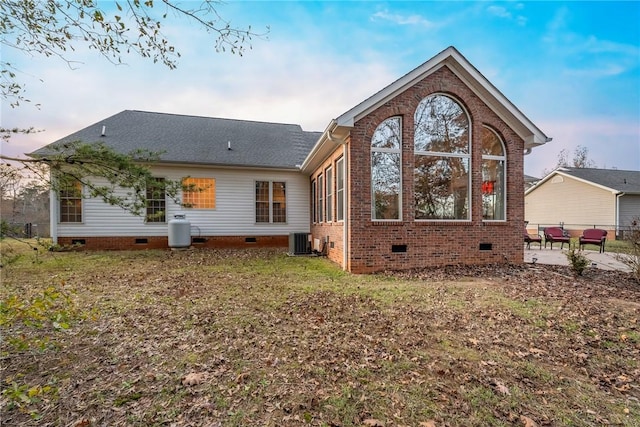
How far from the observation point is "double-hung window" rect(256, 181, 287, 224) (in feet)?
44.7

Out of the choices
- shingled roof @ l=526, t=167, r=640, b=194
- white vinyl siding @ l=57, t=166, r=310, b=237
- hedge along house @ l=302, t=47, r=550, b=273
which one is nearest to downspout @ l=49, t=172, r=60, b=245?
white vinyl siding @ l=57, t=166, r=310, b=237

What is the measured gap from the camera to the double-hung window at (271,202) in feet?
44.7

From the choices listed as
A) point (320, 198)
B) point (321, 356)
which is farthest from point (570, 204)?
point (321, 356)

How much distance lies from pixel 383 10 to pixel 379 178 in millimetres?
4622

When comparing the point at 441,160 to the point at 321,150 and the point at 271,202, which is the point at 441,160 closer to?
the point at 321,150

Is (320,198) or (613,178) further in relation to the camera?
(613,178)

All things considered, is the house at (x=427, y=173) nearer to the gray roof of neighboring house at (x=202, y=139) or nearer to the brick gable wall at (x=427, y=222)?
the brick gable wall at (x=427, y=222)

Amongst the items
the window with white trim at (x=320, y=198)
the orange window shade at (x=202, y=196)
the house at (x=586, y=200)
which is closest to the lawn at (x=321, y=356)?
the window with white trim at (x=320, y=198)

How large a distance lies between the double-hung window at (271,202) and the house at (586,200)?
20078 mm

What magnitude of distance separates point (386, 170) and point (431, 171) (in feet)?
4.70

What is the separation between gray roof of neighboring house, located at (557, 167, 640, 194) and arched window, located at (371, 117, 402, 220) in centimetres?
1999

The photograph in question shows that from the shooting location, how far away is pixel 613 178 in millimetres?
21281

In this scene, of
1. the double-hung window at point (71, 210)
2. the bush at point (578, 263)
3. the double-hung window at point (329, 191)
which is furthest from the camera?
the double-hung window at point (71, 210)

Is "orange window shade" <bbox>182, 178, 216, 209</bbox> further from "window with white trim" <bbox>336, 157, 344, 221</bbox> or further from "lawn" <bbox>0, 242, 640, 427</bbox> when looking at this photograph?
"lawn" <bbox>0, 242, 640, 427</bbox>
